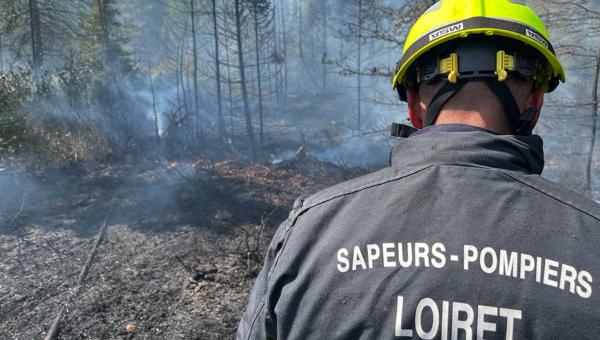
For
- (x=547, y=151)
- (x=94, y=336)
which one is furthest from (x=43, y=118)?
(x=547, y=151)

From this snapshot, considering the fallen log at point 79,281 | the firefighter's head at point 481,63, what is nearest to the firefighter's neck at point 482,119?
the firefighter's head at point 481,63

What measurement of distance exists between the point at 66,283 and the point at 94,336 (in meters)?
1.88

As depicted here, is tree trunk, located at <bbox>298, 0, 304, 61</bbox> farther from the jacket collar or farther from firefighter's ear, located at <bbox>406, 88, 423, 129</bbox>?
the jacket collar

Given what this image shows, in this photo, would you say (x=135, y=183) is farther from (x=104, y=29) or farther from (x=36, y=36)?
(x=104, y=29)

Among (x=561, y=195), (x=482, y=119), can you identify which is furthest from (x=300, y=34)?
(x=561, y=195)

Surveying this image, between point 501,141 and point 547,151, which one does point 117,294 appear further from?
point 547,151

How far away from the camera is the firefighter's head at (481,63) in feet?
4.78

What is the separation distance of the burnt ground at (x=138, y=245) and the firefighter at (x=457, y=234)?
4.94 m

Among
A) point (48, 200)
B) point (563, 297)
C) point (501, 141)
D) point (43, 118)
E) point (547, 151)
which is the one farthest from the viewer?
point (547, 151)

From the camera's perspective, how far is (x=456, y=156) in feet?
4.32

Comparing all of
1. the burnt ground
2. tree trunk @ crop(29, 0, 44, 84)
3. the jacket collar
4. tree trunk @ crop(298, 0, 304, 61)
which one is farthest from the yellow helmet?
tree trunk @ crop(298, 0, 304, 61)

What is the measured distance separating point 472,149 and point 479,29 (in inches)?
19.6

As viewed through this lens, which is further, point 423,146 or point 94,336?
point 94,336

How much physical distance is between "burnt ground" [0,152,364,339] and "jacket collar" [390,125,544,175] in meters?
5.12
